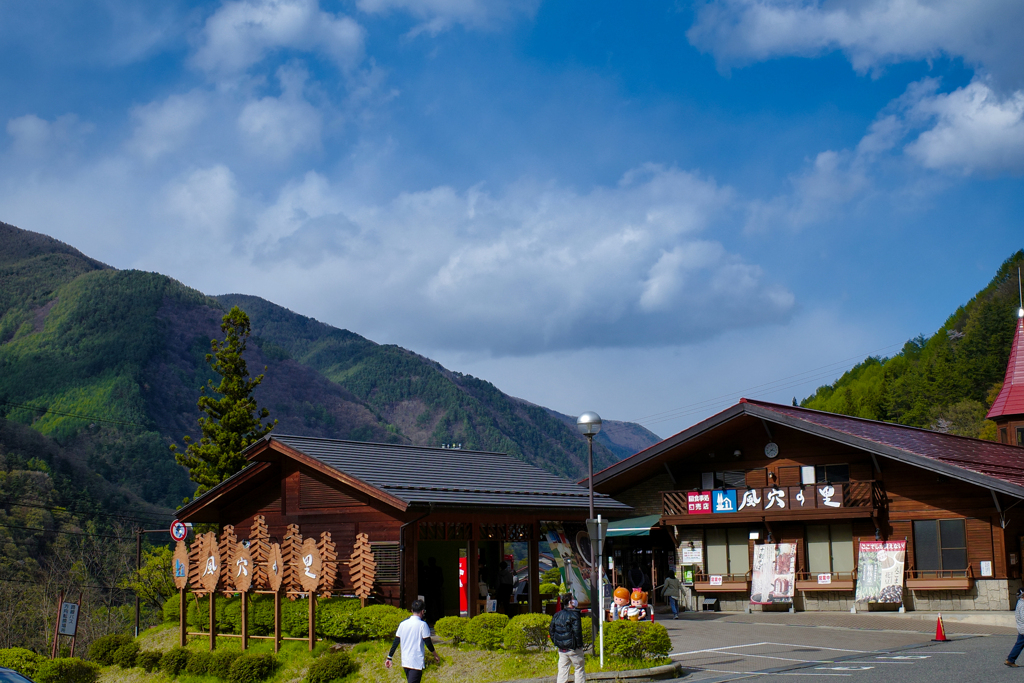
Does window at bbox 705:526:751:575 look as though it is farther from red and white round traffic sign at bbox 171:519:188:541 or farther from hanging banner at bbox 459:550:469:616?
red and white round traffic sign at bbox 171:519:188:541

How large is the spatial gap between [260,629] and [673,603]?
552 inches

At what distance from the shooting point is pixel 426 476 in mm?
22906

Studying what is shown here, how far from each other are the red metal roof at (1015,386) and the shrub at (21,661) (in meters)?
35.8

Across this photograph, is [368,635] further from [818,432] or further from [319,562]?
[818,432]

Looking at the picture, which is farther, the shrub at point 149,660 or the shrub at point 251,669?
the shrub at point 149,660

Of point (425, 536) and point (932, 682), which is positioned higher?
point (425, 536)

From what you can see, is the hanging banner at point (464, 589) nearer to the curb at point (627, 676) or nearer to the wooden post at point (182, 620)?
the curb at point (627, 676)

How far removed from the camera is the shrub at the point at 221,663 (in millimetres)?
19219

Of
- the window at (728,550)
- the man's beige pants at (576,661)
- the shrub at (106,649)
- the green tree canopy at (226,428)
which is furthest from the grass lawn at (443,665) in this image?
the window at (728,550)

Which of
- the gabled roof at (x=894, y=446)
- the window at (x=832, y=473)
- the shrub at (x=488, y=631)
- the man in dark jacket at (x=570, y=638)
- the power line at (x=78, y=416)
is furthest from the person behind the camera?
the power line at (x=78, y=416)

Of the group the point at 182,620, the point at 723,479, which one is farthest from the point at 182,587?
the point at 723,479

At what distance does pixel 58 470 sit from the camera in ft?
271

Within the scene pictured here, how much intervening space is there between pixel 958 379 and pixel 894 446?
54020 mm

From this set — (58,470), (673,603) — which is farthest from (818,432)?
(58,470)
